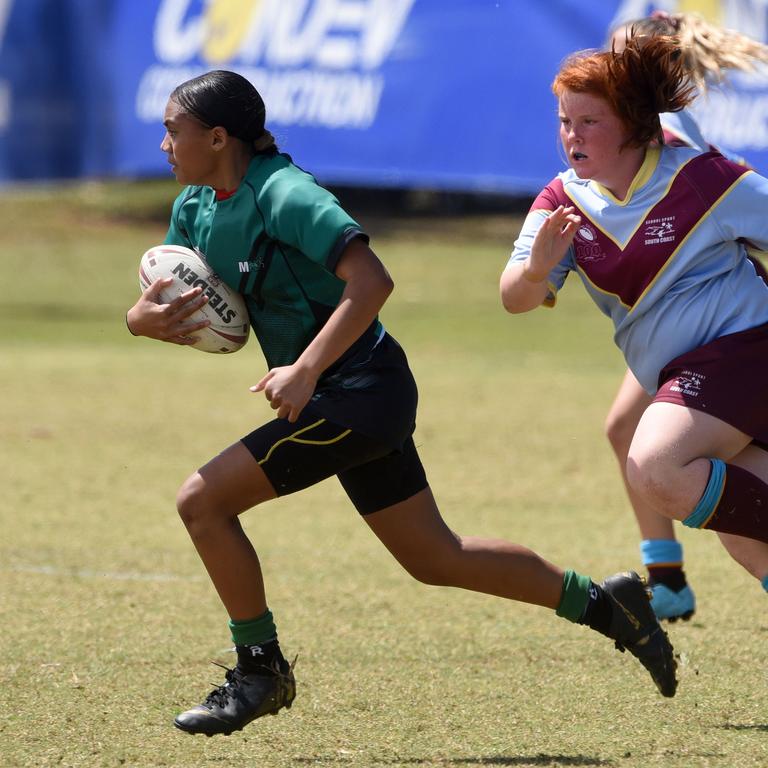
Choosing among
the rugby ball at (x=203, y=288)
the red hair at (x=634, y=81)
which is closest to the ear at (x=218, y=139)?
the rugby ball at (x=203, y=288)

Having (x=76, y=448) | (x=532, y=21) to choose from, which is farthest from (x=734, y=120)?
(x=76, y=448)

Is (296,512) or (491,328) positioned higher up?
(296,512)

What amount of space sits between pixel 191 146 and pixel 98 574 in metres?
2.74

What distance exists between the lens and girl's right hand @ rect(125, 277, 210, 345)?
4.49 m

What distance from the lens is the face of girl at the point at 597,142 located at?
4.53 meters

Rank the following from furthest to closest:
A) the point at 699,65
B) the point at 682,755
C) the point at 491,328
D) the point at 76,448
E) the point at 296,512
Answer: the point at 491,328 < the point at 76,448 < the point at 296,512 < the point at 699,65 < the point at 682,755

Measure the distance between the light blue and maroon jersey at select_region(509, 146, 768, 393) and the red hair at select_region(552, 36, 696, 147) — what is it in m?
0.14

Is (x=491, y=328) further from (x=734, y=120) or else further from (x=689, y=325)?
(x=689, y=325)

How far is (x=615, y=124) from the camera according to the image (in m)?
4.54

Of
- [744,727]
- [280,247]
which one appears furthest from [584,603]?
[280,247]

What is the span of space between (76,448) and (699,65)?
5213 mm

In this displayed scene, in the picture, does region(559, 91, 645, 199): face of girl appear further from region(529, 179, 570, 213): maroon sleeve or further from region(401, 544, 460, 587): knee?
region(401, 544, 460, 587): knee

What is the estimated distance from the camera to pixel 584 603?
4.80 metres

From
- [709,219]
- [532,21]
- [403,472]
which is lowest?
[532,21]
